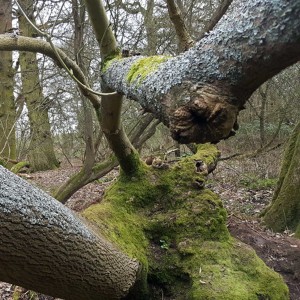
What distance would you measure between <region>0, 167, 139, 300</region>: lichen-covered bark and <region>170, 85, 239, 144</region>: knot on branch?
1029 millimetres

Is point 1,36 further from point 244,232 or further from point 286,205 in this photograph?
point 286,205

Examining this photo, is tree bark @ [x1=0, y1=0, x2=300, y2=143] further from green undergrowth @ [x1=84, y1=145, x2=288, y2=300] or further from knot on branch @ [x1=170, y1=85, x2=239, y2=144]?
green undergrowth @ [x1=84, y1=145, x2=288, y2=300]

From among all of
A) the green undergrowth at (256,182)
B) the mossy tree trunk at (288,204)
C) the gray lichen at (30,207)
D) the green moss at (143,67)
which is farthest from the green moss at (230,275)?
the green undergrowth at (256,182)

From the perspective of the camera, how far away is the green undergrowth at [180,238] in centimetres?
310

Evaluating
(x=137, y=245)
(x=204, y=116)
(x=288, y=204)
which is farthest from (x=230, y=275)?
(x=288, y=204)

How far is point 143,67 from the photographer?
173 cm

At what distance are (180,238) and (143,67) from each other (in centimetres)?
216

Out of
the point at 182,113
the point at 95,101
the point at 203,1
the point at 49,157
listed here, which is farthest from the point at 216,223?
the point at 49,157

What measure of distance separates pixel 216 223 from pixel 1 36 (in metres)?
2.36

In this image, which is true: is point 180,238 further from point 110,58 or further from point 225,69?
point 225,69

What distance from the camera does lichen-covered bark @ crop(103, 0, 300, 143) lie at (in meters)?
0.93

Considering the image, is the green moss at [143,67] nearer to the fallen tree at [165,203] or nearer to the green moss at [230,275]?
the fallen tree at [165,203]

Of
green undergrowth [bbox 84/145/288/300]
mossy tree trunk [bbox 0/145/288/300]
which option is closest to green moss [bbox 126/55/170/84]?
mossy tree trunk [bbox 0/145/288/300]

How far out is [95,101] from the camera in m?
3.96
